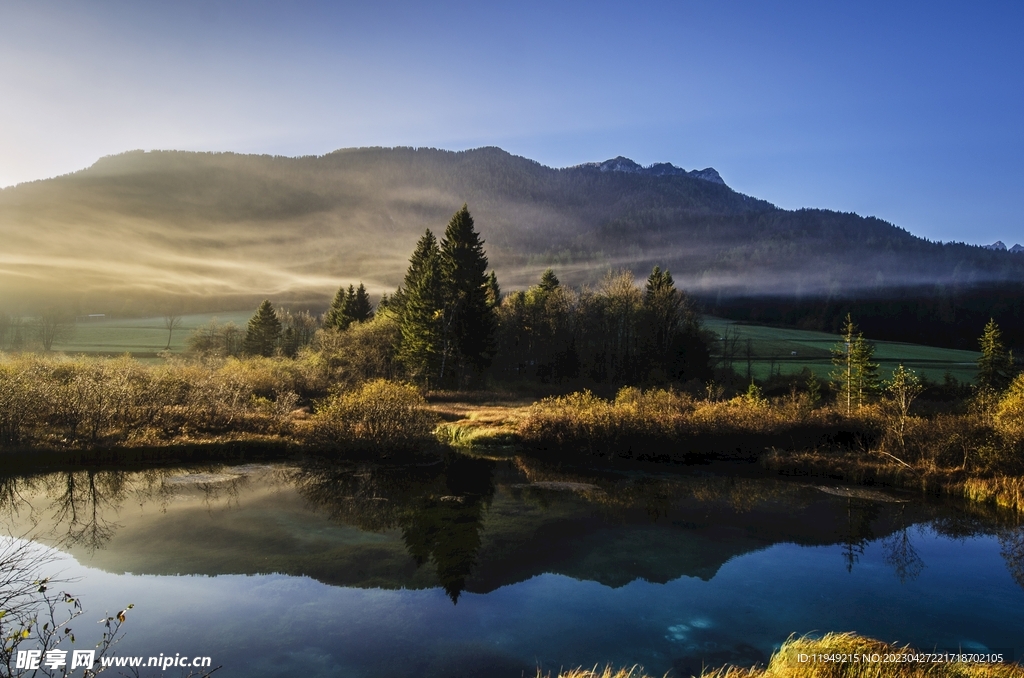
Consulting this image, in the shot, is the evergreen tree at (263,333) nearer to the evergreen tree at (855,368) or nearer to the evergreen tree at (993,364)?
the evergreen tree at (855,368)

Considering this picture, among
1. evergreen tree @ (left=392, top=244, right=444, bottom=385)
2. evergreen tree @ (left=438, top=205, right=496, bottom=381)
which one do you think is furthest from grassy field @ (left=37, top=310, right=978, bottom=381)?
evergreen tree @ (left=438, top=205, right=496, bottom=381)

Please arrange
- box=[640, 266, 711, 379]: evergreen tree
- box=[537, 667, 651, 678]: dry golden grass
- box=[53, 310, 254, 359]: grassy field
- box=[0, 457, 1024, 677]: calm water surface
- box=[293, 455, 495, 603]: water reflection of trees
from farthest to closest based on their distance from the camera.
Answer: box=[640, 266, 711, 379]: evergreen tree, box=[53, 310, 254, 359]: grassy field, box=[293, 455, 495, 603]: water reflection of trees, box=[0, 457, 1024, 677]: calm water surface, box=[537, 667, 651, 678]: dry golden grass

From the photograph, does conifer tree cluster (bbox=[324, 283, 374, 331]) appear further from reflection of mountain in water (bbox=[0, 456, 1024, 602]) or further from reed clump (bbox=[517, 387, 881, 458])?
reflection of mountain in water (bbox=[0, 456, 1024, 602])

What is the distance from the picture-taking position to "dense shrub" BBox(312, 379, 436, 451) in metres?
29.2

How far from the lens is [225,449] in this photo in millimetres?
28312

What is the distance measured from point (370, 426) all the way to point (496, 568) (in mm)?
15444

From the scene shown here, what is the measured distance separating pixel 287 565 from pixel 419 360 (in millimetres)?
38986

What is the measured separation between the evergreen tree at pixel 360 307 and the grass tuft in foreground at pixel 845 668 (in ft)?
217

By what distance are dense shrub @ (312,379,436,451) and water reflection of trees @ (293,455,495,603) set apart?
1.73m

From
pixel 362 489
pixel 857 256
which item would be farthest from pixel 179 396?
pixel 857 256

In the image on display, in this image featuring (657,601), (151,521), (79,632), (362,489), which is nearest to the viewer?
(79,632)

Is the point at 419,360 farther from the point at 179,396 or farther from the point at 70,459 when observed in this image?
the point at 70,459

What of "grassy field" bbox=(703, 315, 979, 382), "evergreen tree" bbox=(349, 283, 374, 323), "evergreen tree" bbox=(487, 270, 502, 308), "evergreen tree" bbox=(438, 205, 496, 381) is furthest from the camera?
"grassy field" bbox=(703, 315, 979, 382)
